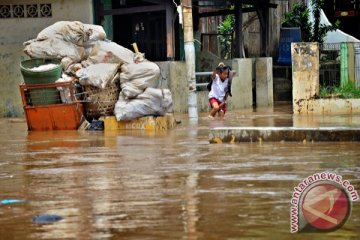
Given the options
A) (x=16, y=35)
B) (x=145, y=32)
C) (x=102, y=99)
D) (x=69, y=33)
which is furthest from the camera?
(x=145, y=32)

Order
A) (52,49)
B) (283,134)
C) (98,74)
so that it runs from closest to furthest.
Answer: (283,134), (98,74), (52,49)

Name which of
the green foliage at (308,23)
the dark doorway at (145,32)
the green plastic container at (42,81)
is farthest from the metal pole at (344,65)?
the green plastic container at (42,81)

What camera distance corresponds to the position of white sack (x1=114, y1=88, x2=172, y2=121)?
12961 mm

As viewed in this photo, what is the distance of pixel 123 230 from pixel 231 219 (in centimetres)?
75

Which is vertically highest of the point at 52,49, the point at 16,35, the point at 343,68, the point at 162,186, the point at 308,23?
the point at 308,23

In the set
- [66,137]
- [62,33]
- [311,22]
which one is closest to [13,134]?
[66,137]

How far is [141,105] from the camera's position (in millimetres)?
13008

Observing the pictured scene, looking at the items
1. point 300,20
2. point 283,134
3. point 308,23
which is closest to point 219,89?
point 283,134

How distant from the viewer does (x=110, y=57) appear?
1350 cm

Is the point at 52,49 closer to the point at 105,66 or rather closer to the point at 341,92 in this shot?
the point at 105,66

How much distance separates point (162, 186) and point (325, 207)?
168 centimetres

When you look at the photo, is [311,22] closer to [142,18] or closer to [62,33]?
[142,18]

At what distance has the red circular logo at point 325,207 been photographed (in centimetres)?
490

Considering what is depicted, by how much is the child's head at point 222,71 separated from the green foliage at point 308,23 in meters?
8.89
